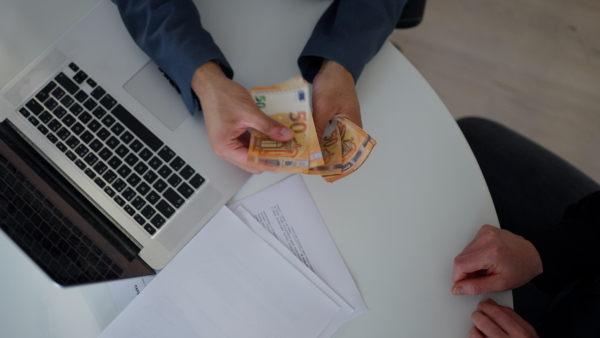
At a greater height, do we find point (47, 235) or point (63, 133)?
point (63, 133)

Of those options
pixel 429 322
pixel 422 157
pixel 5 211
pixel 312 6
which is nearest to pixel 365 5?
pixel 312 6

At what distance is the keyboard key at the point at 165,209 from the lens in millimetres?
929

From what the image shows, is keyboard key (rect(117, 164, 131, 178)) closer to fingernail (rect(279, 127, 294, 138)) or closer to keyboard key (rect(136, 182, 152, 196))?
keyboard key (rect(136, 182, 152, 196))

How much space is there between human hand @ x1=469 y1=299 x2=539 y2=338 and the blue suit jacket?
0.56 meters

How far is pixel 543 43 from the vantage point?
2.15 m

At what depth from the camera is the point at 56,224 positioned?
0.88m

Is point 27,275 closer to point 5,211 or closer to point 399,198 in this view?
point 5,211

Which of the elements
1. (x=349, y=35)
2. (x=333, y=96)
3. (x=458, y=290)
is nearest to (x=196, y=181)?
(x=333, y=96)

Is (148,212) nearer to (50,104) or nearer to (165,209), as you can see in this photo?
(165,209)

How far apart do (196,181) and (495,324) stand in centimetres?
67

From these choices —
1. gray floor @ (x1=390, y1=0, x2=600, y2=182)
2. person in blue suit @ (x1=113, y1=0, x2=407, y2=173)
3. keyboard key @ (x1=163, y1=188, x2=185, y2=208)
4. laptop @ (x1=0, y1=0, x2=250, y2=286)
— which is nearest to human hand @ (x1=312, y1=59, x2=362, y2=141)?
person in blue suit @ (x1=113, y1=0, x2=407, y2=173)

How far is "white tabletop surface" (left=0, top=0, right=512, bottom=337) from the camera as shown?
3.05ft

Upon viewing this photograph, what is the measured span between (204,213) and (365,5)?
1.99 feet

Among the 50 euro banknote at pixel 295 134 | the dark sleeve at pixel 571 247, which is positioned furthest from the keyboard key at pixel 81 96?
the dark sleeve at pixel 571 247
